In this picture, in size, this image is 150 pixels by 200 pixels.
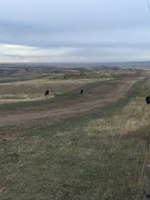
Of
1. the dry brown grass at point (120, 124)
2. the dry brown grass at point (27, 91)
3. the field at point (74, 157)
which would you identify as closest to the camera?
the field at point (74, 157)

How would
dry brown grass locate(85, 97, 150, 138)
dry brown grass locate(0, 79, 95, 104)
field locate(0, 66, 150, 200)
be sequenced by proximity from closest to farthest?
field locate(0, 66, 150, 200)
dry brown grass locate(85, 97, 150, 138)
dry brown grass locate(0, 79, 95, 104)

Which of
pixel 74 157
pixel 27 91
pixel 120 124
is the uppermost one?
pixel 74 157

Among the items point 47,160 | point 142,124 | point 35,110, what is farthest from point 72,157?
point 35,110

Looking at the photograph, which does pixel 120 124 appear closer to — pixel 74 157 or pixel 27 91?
pixel 74 157

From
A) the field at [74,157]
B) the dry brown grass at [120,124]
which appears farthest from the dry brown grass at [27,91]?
the field at [74,157]

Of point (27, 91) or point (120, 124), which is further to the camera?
point (27, 91)

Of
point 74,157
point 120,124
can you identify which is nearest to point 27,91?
point 120,124

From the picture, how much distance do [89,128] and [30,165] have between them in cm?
701

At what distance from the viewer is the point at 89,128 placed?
17.2 meters

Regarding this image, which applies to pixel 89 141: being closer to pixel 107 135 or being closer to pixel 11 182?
pixel 107 135

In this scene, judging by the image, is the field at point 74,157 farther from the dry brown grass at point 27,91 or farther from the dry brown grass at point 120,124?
the dry brown grass at point 27,91

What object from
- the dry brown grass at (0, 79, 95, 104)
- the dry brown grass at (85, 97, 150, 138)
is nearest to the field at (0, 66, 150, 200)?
the dry brown grass at (85, 97, 150, 138)

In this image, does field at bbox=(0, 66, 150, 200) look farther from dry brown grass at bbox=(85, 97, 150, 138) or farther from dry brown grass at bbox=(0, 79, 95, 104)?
dry brown grass at bbox=(0, 79, 95, 104)

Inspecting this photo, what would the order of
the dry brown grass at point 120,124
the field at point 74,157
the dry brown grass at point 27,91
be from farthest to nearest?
the dry brown grass at point 27,91 < the dry brown grass at point 120,124 < the field at point 74,157
